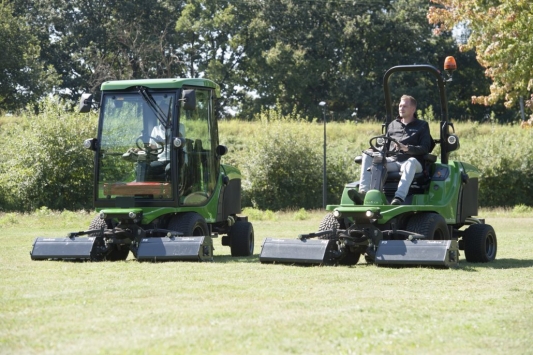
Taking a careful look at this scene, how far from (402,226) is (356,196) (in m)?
0.74

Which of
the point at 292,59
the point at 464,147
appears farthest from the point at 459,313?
the point at 292,59

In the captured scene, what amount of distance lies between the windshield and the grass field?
1.49 meters

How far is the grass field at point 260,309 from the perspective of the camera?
6945 mm

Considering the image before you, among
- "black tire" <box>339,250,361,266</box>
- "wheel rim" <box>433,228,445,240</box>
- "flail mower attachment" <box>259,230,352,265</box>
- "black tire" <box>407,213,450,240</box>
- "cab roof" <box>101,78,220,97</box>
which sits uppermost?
"cab roof" <box>101,78,220,97</box>

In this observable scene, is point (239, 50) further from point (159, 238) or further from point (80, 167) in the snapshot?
point (159, 238)

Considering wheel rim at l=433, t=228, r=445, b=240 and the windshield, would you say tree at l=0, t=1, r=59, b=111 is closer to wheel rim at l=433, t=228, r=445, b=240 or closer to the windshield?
the windshield

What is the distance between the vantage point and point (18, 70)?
55.5 metres

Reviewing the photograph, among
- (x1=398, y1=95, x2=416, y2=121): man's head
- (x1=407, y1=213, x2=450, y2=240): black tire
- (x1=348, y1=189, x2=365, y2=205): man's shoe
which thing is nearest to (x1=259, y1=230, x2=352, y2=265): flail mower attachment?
(x1=348, y1=189, x2=365, y2=205): man's shoe

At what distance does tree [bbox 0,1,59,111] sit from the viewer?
55.3 meters

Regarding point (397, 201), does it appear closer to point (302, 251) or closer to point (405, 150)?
point (405, 150)

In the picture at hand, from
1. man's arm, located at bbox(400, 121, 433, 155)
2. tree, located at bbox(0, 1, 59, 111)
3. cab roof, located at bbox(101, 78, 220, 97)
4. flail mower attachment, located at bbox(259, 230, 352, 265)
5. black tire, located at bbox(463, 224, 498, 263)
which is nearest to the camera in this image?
flail mower attachment, located at bbox(259, 230, 352, 265)

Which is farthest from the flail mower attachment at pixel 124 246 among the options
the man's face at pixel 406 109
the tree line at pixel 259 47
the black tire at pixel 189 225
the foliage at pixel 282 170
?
the tree line at pixel 259 47

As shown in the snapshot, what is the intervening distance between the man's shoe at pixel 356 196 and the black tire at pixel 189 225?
7.83ft

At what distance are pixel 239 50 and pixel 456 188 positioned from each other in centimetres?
5035
